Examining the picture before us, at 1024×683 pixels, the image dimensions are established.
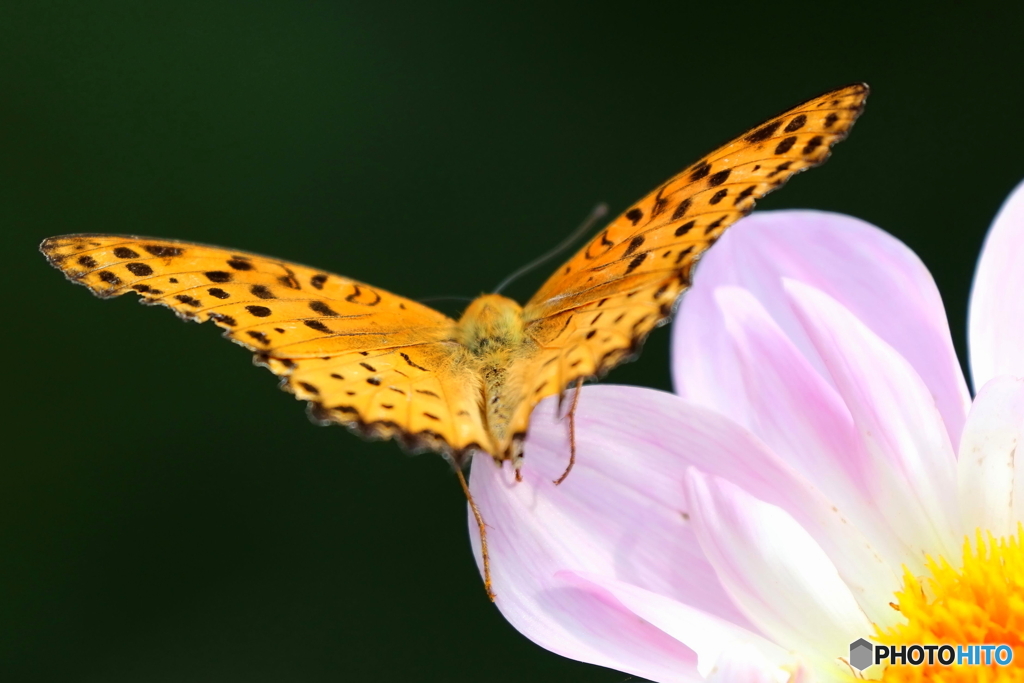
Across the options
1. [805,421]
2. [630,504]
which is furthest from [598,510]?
[805,421]

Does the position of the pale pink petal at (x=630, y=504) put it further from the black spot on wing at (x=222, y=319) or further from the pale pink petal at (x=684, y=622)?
the black spot on wing at (x=222, y=319)

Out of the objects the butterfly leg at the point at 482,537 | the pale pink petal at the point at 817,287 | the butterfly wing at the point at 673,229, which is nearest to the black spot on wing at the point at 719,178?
the butterfly wing at the point at 673,229

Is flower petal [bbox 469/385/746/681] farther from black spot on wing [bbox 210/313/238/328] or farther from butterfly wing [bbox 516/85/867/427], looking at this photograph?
black spot on wing [bbox 210/313/238/328]

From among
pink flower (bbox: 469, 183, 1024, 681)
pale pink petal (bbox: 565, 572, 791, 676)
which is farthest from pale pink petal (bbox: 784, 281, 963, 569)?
pale pink petal (bbox: 565, 572, 791, 676)

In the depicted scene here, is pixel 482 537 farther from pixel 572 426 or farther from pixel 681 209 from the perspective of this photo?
pixel 681 209

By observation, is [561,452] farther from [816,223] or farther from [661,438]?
[816,223]

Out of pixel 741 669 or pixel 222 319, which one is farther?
pixel 222 319

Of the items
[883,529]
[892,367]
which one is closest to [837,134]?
[892,367]
